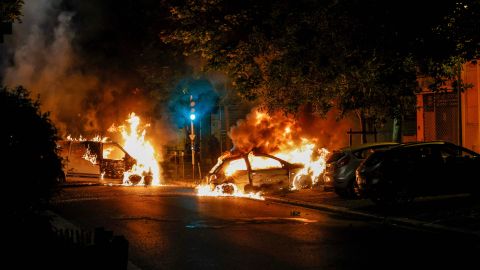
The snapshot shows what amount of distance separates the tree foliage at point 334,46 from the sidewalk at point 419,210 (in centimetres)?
272

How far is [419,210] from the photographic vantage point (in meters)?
15.7

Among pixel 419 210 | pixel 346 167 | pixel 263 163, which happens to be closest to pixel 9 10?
pixel 346 167

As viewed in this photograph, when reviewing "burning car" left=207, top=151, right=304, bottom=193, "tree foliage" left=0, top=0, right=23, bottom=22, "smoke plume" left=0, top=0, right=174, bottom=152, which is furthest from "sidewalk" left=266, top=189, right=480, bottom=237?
"smoke plume" left=0, top=0, right=174, bottom=152

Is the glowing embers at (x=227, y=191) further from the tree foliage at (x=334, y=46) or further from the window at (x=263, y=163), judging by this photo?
the tree foliage at (x=334, y=46)

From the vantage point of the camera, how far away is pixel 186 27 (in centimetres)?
2238

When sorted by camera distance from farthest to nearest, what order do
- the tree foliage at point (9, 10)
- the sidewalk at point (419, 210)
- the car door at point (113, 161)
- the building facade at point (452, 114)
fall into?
the car door at point (113, 161) < the building facade at point (452, 114) < the tree foliage at point (9, 10) < the sidewalk at point (419, 210)

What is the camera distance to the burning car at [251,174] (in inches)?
830

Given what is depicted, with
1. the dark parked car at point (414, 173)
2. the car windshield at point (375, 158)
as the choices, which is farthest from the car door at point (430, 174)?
the car windshield at point (375, 158)

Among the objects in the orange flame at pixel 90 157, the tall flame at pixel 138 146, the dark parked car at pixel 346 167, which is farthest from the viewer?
the tall flame at pixel 138 146

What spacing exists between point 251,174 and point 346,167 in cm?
351

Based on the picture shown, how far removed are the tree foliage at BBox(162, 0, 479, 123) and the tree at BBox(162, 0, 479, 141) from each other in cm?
2

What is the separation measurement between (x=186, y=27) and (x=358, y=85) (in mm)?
6752

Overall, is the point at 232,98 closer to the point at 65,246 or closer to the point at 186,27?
the point at 186,27

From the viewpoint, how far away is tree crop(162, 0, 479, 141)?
1482cm
